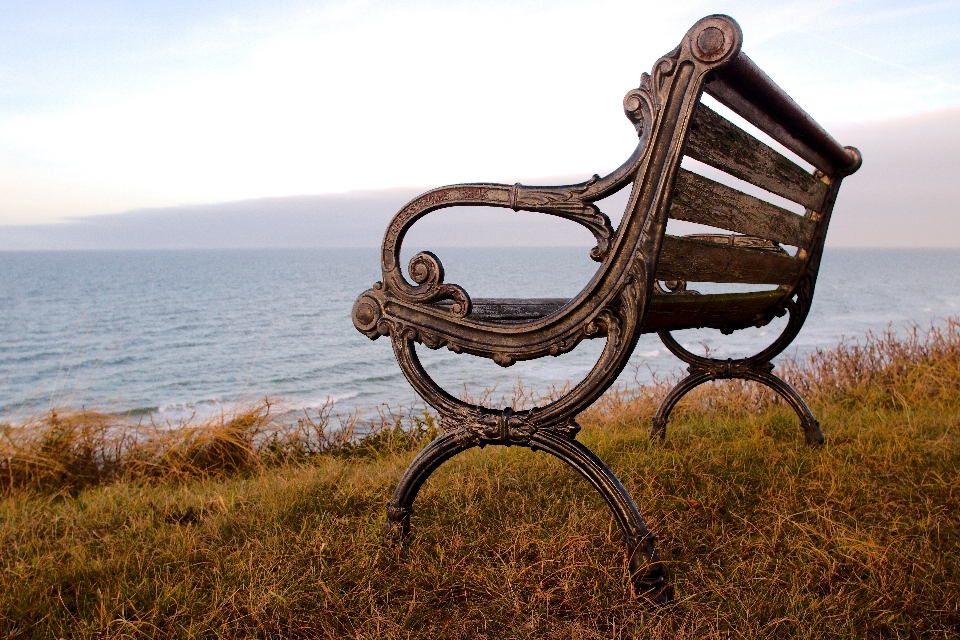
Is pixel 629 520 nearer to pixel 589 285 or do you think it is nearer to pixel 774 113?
pixel 589 285

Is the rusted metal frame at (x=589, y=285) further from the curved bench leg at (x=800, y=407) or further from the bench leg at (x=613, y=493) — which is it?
the curved bench leg at (x=800, y=407)

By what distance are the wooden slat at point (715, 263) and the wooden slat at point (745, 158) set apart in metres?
0.23

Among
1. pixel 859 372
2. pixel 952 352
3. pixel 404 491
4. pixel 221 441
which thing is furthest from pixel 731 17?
pixel 952 352

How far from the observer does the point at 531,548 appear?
2.04m

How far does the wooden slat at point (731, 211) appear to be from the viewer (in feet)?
5.82

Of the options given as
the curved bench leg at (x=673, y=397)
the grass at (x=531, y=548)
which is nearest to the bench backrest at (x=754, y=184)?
the curved bench leg at (x=673, y=397)

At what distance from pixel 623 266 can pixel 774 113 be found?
0.94m

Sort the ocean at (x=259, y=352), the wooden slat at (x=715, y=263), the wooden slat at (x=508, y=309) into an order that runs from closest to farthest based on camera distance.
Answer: the wooden slat at (x=715, y=263), the wooden slat at (x=508, y=309), the ocean at (x=259, y=352)

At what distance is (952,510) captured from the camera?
2.45 metres

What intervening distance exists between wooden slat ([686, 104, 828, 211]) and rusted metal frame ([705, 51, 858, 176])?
0.06m

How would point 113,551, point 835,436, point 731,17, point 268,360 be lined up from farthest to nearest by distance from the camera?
point 268,360 → point 835,436 → point 113,551 → point 731,17

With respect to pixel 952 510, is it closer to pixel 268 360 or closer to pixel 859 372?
pixel 859 372

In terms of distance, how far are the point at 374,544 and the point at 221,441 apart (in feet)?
9.14

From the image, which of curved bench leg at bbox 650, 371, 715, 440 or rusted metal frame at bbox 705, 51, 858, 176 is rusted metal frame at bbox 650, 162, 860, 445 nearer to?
curved bench leg at bbox 650, 371, 715, 440
